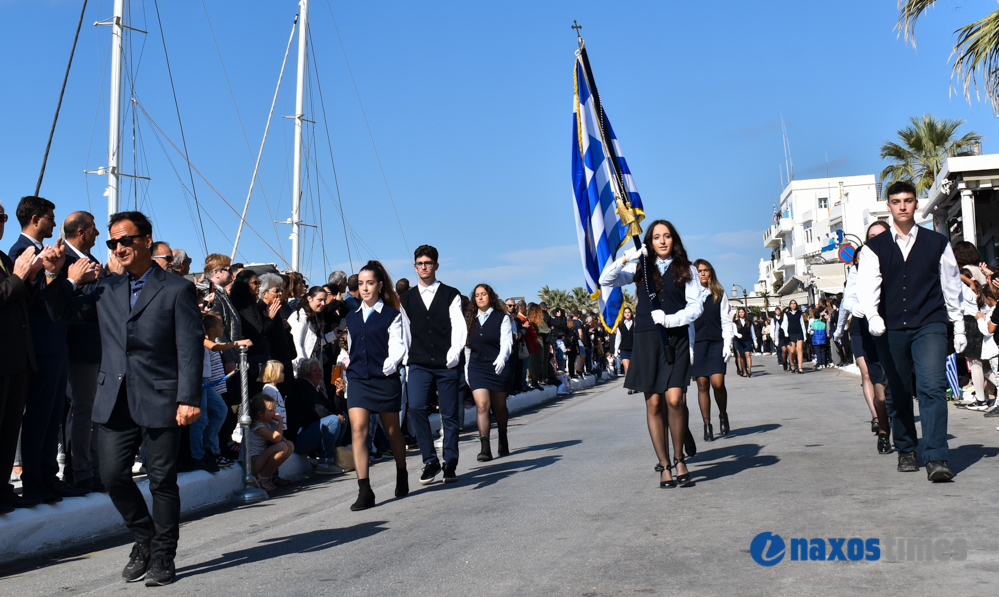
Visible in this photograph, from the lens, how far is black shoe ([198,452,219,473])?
26.6 ft

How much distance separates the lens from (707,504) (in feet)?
20.1

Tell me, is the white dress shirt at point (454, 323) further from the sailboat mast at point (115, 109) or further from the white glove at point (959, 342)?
the sailboat mast at point (115, 109)

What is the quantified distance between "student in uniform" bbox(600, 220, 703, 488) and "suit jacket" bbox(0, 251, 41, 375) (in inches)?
162

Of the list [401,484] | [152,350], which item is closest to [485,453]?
[401,484]

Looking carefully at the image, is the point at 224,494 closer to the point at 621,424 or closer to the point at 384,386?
the point at 384,386

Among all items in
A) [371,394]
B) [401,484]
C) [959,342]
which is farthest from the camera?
[401,484]

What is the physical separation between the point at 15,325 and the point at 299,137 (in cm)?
2062

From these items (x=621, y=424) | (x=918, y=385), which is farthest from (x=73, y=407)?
(x=621, y=424)

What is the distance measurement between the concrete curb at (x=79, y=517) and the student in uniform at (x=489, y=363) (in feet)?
9.44

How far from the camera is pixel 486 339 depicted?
1052 centimetres

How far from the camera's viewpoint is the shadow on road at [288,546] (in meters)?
5.35

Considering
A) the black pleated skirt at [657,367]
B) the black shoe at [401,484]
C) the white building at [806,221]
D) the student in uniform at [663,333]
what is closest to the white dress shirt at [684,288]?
the student in uniform at [663,333]

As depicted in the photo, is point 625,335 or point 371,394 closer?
point 371,394

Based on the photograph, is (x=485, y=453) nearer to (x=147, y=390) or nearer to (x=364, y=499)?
(x=364, y=499)
